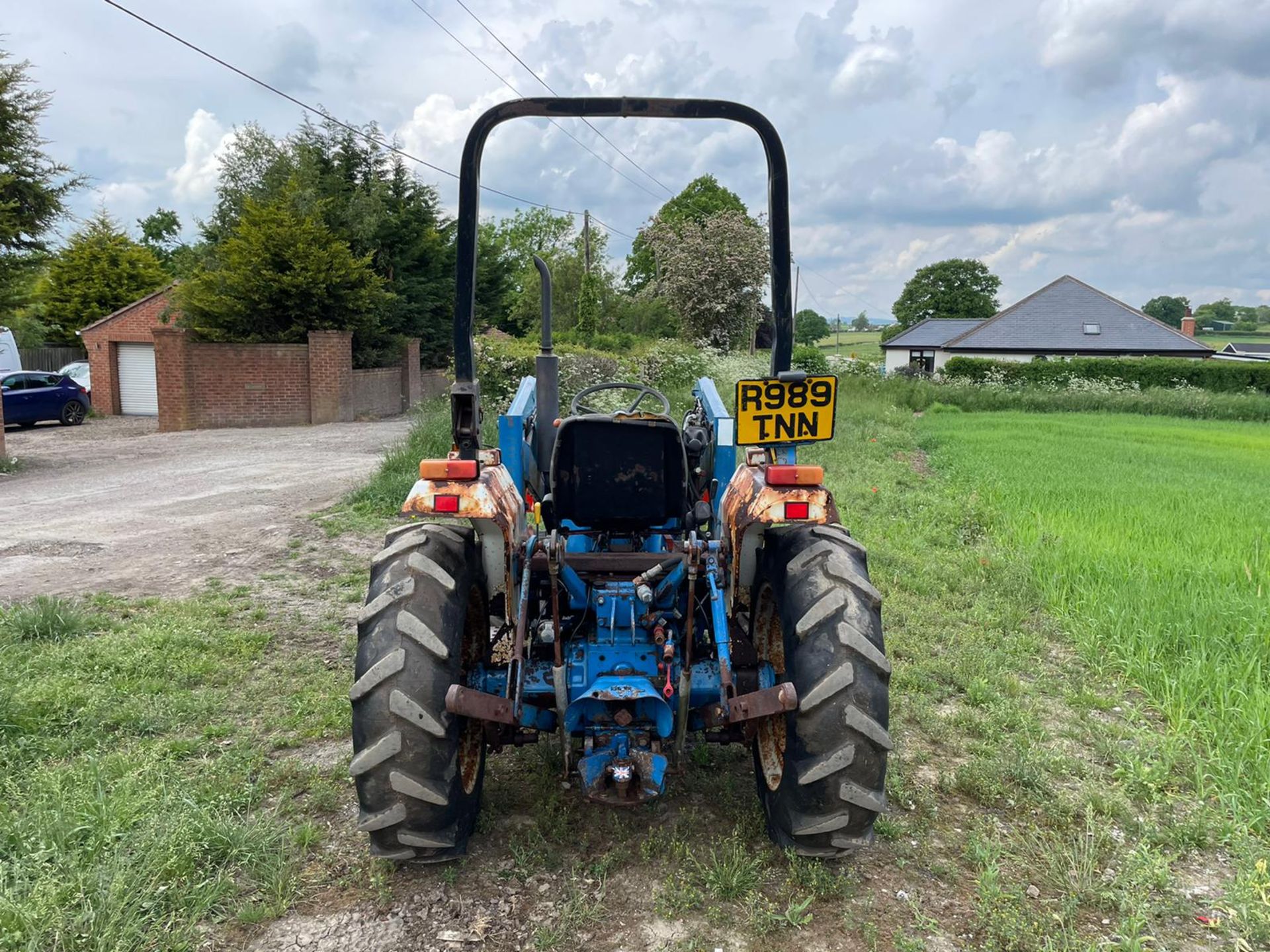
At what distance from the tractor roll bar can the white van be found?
17.4m

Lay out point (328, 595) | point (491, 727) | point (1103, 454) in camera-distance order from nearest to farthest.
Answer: point (491, 727)
point (328, 595)
point (1103, 454)

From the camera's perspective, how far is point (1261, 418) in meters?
27.8

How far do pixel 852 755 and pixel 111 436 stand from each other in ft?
63.0

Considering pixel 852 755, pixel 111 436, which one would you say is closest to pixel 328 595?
pixel 852 755

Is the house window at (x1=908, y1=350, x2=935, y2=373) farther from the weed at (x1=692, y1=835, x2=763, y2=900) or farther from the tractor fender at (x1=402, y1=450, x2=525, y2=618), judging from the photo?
the weed at (x1=692, y1=835, x2=763, y2=900)

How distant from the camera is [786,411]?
3.03 meters

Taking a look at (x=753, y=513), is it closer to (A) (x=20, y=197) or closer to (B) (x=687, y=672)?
(B) (x=687, y=672)

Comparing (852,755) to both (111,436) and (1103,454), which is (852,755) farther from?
(111,436)

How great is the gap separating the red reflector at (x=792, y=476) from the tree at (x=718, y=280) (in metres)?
28.7

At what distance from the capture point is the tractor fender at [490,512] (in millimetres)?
2930

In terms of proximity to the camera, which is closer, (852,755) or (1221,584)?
(852,755)

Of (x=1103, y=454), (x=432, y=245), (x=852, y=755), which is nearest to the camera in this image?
(x=852, y=755)

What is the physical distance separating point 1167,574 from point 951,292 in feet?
241

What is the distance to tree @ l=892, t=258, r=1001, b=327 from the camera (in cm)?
7244
